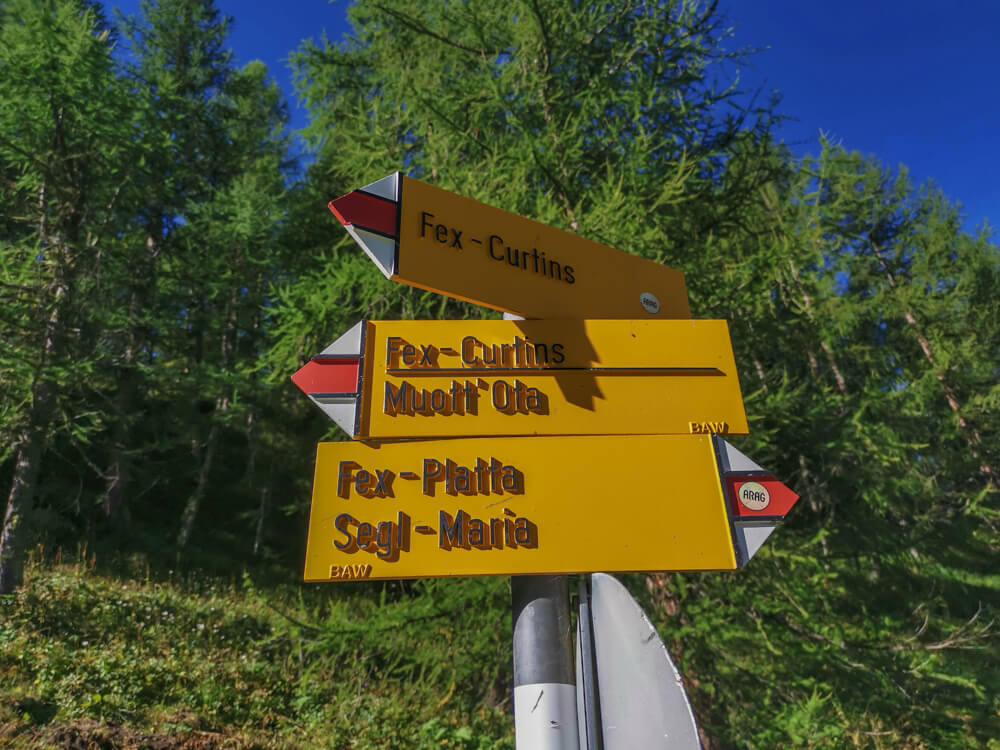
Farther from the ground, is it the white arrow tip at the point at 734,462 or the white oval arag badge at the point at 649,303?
the white oval arag badge at the point at 649,303

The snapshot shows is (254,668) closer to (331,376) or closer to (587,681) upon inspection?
(331,376)

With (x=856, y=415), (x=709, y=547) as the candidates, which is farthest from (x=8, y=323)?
(x=856, y=415)

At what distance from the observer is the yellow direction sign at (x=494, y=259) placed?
1.55 m

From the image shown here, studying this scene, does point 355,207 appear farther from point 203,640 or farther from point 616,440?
point 203,640

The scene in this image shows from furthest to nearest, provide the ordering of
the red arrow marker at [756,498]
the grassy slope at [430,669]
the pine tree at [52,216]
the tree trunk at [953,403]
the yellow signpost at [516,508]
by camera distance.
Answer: the tree trunk at [953,403], the pine tree at [52,216], the grassy slope at [430,669], the red arrow marker at [756,498], the yellow signpost at [516,508]

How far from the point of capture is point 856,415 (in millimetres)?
4934

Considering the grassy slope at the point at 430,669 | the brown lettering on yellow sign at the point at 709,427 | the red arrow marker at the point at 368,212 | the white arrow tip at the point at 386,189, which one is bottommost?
the grassy slope at the point at 430,669

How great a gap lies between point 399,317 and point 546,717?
4.17 meters

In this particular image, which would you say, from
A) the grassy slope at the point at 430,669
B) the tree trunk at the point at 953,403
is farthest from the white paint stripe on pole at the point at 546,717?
the tree trunk at the point at 953,403

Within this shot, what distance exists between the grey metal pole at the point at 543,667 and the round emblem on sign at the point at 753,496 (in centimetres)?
62

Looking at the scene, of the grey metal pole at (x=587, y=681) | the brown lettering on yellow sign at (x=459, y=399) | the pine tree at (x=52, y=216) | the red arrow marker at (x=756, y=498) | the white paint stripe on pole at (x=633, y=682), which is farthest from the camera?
the pine tree at (x=52, y=216)

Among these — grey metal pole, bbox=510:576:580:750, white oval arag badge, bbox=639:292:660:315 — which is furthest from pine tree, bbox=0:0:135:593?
white oval arag badge, bbox=639:292:660:315

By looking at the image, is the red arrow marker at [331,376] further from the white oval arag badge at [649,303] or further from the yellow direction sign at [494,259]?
the white oval arag badge at [649,303]

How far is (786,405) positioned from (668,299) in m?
2.79
